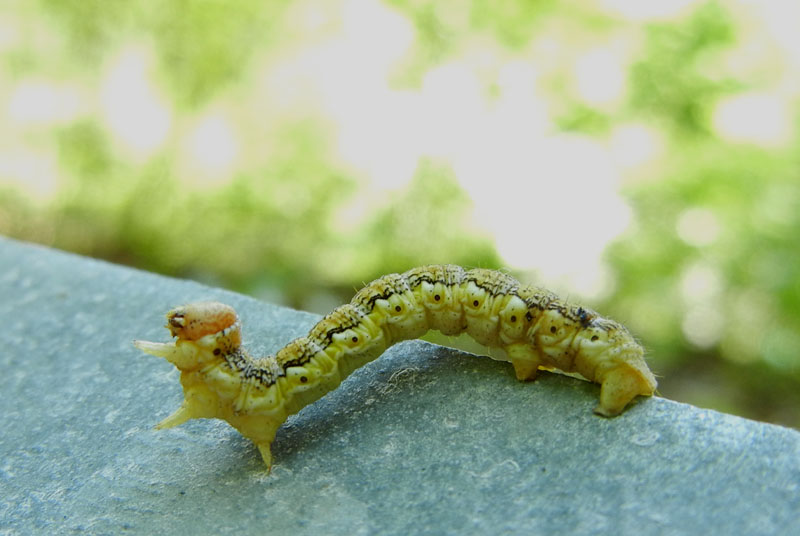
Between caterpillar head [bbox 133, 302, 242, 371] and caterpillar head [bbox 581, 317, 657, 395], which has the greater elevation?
caterpillar head [bbox 581, 317, 657, 395]

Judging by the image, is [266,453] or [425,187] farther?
[425,187]

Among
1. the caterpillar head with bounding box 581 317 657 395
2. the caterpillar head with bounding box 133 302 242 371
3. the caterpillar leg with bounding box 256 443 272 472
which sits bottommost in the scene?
the caterpillar leg with bounding box 256 443 272 472

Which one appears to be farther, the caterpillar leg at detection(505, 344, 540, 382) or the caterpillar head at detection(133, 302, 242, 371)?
the caterpillar leg at detection(505, 344, 540, 382)

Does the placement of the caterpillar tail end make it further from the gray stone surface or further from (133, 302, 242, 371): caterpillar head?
(133, 302, 242, 371): caterpillar head

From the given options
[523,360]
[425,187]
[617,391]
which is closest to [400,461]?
[523,360]

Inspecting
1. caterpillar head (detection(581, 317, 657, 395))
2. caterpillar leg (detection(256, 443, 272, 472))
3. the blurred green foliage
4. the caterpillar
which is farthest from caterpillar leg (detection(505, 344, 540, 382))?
the blurred green foliage

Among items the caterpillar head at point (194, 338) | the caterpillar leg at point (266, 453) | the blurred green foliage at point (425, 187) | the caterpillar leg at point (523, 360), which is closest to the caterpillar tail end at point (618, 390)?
the caterpillar leg at point (523, 360)

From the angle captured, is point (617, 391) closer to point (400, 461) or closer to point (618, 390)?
point (618, 390)

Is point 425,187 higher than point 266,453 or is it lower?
higher
